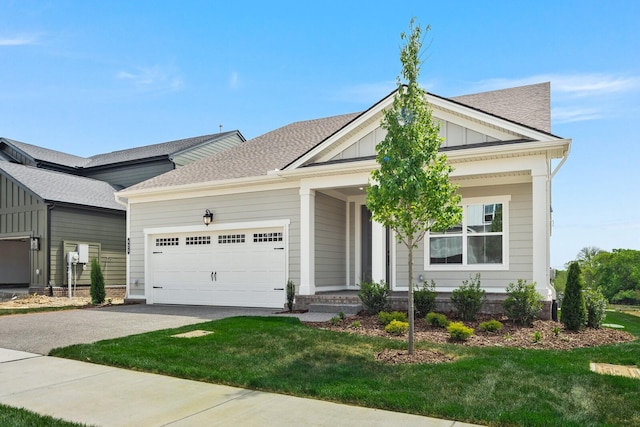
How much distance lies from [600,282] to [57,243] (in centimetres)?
4404

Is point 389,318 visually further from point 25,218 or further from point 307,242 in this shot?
point 25,218

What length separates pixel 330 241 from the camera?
13930mm

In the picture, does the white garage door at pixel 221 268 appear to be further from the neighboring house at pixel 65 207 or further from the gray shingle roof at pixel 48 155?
the gray shingle roof at pixel 48 155

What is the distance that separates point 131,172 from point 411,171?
19.8m

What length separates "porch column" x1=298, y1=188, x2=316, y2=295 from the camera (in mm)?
12766

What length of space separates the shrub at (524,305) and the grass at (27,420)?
8001 millimetres

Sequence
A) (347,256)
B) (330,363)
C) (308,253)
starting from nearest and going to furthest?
(330,363) < (308,253) < (347,256)

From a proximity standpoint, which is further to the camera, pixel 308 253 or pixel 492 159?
pixel 308 253

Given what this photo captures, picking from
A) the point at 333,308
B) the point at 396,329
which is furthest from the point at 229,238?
the point at 396,329

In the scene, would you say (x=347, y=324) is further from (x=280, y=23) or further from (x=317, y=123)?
(x=317, y=123)

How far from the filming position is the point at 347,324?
9883mm

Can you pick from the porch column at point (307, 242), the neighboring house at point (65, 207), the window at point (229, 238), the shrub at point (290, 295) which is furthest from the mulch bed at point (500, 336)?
the neighboring house at point (65, 207)

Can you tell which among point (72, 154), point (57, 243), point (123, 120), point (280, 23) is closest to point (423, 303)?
point (280, 23)

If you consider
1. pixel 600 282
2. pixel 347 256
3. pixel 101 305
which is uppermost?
pixel 347 256
